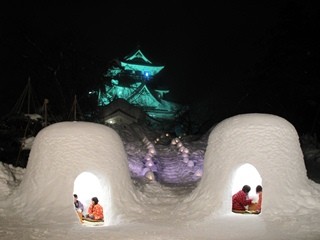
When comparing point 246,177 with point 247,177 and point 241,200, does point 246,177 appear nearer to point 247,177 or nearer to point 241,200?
point 247,177

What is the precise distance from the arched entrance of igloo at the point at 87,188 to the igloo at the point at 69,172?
0.02m

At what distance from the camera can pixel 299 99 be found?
67.2 ft

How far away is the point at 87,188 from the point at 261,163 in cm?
377

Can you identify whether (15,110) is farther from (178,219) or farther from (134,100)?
(134,100)

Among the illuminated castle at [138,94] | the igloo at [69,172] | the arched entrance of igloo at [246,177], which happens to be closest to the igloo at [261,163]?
the arched entrance of igloo at [246,177]

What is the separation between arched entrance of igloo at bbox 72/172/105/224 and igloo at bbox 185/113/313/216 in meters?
2.10

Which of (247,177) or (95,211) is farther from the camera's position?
(247,177)

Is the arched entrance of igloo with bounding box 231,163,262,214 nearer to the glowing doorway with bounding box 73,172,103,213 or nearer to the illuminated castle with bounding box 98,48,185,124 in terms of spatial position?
the glowing doorway with bounding box 73,172,103,213

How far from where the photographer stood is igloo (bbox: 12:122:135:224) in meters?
8.33

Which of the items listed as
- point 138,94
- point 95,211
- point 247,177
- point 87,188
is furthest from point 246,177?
point 138,94

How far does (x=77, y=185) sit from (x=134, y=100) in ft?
91.9

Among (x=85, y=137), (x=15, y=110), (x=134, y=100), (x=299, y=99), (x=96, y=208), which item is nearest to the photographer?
(x=96, y=208)

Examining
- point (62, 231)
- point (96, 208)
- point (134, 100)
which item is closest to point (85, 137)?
point (96, 208)

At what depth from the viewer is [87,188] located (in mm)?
8680
